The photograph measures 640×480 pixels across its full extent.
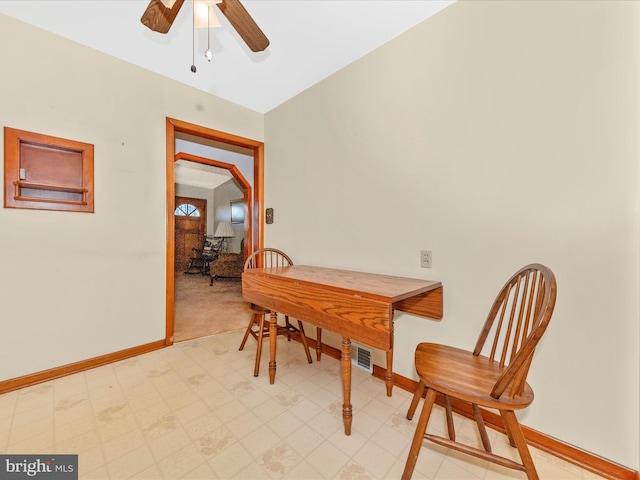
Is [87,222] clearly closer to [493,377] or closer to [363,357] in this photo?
[363,357]

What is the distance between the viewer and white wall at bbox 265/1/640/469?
1.12 metres

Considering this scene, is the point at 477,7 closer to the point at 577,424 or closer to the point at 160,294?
the point at 577,424

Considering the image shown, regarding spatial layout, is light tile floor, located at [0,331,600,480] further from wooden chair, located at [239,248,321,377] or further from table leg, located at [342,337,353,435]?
wooden chair, located at [239,248,321,377]

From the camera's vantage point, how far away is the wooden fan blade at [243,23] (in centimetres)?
127

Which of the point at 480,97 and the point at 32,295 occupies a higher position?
the point at 480,97

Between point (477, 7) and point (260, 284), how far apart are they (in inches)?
80.8

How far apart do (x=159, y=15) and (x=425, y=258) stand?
1924 millimetres

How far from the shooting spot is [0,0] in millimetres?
1583

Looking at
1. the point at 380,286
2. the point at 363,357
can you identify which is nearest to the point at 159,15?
the point at 380,286

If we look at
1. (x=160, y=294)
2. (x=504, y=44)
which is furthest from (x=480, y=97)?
(x=160, y=294)

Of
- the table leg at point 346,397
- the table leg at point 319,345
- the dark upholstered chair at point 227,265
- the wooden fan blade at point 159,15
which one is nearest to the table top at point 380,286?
the table leg at point 346,397

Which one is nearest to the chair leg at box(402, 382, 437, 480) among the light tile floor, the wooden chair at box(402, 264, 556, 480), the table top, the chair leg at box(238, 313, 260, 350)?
the wooden chair at box(402, 264, 556, 480)

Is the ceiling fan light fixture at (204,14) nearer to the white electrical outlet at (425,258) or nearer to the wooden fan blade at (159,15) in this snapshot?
the wooden fan blade at (159,15)

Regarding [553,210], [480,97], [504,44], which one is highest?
[504,44]
